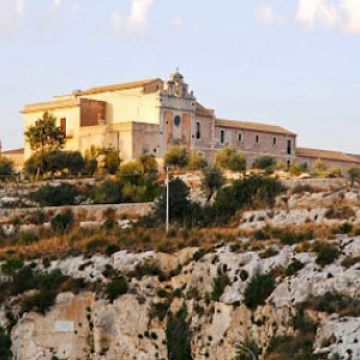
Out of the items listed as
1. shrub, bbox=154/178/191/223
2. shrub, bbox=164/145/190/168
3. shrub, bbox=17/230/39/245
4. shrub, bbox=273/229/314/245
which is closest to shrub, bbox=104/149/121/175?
shrub, bbox=164/145/190/168

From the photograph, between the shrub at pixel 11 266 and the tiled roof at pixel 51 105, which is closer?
the shrub at pixel 11 266

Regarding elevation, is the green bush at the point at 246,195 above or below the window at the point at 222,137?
below

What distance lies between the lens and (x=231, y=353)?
42.0m

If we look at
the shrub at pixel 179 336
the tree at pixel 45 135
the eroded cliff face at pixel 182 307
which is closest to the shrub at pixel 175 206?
the eroded cliff face at pixel 182 307

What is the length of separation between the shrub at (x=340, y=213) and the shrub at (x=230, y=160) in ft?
69.4

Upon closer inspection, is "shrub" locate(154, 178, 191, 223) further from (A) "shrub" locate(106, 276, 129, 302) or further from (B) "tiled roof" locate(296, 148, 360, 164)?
(B) "tiled roof" locate(296, 148, 360, 164)

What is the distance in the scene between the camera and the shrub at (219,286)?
4403 centimetres

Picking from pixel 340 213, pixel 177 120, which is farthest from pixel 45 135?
pixel 340 213

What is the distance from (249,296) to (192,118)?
41104 millimetres

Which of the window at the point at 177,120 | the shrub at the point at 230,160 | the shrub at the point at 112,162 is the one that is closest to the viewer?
the shrub at the point at 112,162

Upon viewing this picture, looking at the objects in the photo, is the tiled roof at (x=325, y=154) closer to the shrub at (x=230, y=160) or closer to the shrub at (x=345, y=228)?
the shrub at (x=230, y=160)

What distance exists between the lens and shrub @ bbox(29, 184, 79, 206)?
6412cm

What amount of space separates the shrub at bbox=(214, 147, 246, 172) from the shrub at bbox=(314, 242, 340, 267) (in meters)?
30.5

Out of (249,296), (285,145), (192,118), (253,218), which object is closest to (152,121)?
(192,118)
